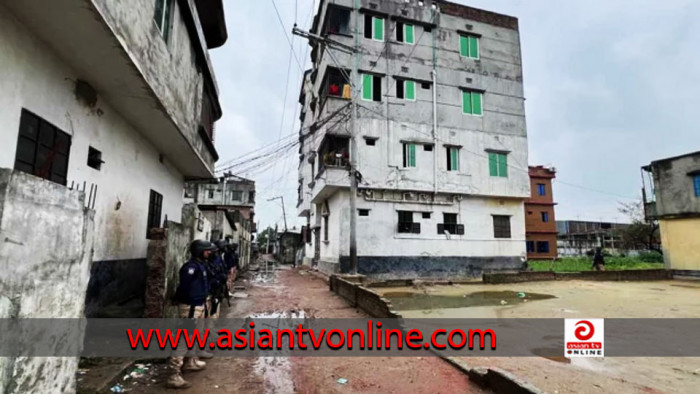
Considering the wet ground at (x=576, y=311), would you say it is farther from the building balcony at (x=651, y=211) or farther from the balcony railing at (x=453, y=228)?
the building balcony at (x=651, y=211)

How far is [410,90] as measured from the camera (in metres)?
20.0

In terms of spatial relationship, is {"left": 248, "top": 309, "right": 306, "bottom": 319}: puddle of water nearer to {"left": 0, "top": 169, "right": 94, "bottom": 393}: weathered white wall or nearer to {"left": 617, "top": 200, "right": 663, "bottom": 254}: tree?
{"left": 0, "top": 169, "right": 94, "bottom": 393}: weathered white wall

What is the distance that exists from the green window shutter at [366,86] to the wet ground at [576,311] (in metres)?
10.2

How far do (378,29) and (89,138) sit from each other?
17102 mm

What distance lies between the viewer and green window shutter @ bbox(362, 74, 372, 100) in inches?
750

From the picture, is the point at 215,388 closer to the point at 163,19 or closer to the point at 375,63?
the point at 163,19

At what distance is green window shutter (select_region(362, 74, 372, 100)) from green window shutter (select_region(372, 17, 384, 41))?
7.96 ft

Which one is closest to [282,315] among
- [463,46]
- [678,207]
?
[463,46]

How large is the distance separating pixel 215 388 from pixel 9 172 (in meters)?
3.15

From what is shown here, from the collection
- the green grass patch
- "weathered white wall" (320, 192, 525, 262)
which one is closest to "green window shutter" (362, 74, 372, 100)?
"weathered white wall" (320, 192, 525, 262)

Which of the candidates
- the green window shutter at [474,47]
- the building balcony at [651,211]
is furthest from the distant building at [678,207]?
the green window shutter at [474,47]

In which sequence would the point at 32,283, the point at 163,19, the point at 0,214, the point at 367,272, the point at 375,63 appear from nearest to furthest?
1. the point at 0,214
2. the point at 32,283
3. the point at 163,19
4. the point at 367,272
5. the point at 375,63

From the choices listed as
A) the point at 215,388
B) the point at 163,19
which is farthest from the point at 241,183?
the point at 215,388

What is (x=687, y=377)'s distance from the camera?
483 cm
